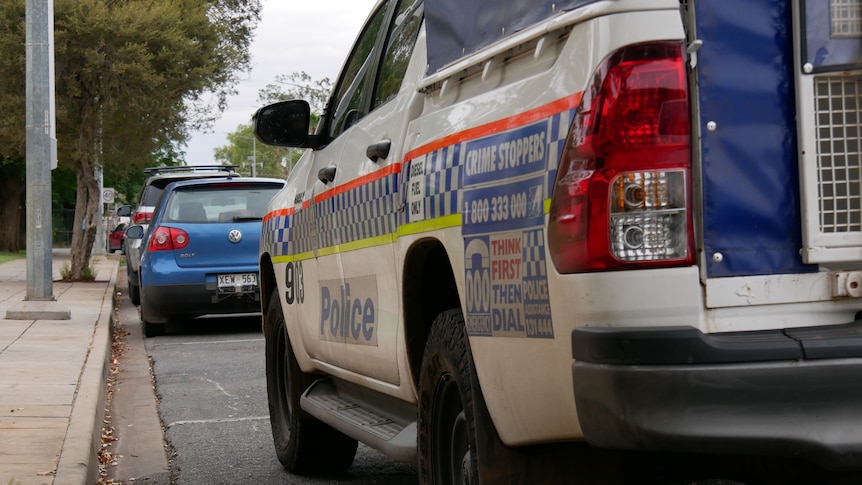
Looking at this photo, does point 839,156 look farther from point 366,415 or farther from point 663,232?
point 366,415

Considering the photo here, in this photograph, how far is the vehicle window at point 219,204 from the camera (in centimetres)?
1368

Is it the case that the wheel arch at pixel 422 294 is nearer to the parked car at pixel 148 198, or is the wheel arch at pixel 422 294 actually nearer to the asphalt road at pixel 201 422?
the asphalt road at pixel 201 422

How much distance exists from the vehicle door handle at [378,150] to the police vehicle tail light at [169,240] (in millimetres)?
9229

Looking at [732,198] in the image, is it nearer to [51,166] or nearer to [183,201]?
[183,201]

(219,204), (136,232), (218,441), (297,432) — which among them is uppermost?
(219,204)

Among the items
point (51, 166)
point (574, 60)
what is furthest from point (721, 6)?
point (51, 166)

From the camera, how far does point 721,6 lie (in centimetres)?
286

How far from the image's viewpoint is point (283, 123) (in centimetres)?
575

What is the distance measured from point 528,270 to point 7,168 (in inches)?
1912

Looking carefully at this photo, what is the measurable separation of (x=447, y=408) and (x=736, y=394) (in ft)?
4.34

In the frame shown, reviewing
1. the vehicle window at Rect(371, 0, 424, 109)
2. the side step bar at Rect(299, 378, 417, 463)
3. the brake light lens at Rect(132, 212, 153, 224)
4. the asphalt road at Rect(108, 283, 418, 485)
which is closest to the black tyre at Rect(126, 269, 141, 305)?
the brake light lens at Rect(132, 212, 153, 224)

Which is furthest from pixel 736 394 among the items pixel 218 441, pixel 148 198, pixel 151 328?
pixel 148 198

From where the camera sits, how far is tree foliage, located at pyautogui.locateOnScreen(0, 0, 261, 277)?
21125mm

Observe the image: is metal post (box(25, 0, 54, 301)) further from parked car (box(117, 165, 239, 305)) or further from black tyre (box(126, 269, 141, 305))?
black tyre (box(126, 269, 141, 305))
